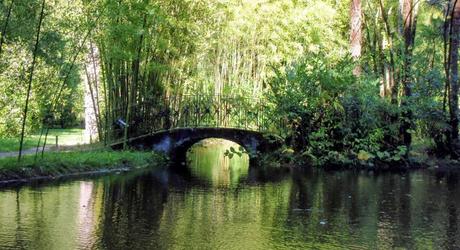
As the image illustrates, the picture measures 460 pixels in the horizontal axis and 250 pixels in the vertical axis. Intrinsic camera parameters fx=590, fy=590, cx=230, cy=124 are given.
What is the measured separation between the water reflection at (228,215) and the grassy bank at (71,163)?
2.91ft

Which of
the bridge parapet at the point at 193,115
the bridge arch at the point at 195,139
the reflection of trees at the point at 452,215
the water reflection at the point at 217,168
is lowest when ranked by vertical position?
the reflection of trees at the point at 452,215

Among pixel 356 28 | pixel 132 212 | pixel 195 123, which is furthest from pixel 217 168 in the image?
pixel 132 212

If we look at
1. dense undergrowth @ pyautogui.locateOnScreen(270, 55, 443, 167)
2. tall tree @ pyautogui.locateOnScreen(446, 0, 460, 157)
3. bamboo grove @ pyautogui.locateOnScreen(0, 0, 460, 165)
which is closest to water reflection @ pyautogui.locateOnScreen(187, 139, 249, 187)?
bamboo grove @ pyautogui.locateOnScreen(0, 0, 460, 165)

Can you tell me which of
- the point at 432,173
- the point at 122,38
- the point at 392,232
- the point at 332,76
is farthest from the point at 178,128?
the point at 392,232

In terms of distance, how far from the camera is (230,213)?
8.52 metres

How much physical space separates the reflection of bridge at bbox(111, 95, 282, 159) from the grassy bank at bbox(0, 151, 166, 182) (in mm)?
678

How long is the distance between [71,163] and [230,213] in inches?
212

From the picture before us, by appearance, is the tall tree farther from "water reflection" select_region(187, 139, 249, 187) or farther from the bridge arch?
"water reflection" select_region(187, 139, 249, 187)

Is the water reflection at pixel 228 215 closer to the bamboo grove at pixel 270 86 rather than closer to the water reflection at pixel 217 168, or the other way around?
the water reflection at pixel 217 168

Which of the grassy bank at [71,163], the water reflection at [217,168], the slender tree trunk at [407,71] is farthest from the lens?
the slender tree trunk at [407,71]

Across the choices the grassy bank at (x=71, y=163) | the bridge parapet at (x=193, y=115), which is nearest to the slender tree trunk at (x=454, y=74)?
the bridge parapet at (x=193, y=115)

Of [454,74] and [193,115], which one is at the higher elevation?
[454,74]

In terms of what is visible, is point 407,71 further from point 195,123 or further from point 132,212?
point 132,212

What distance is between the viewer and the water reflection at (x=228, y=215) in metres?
6.69
